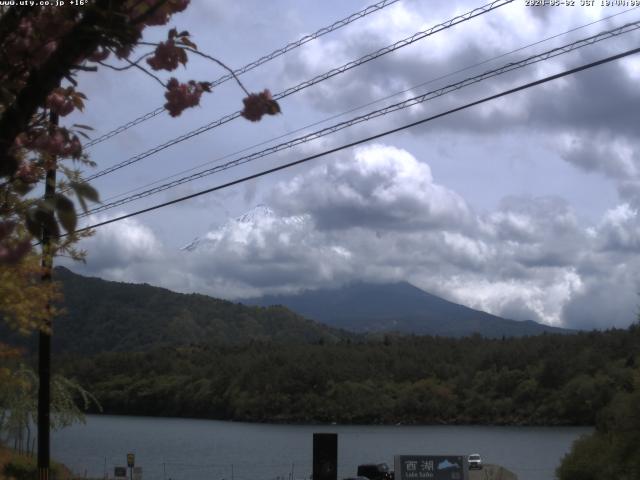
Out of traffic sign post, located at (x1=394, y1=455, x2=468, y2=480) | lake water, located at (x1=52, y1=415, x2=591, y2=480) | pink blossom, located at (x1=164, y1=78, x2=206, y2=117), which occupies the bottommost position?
lake water, located at (x1=52, y1=415, x2=591, y2=480)

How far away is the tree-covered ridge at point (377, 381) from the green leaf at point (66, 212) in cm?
10321

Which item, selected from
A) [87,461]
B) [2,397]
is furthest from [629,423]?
[87,461]

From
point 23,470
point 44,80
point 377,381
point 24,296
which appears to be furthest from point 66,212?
point 377,381

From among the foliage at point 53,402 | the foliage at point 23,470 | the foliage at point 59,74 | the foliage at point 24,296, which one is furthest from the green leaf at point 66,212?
the foliage at point 23,470

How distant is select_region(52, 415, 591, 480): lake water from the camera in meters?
66.6

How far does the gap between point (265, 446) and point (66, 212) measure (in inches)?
3385

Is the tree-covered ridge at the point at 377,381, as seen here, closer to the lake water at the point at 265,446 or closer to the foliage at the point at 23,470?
the lake water at the point at 265,446

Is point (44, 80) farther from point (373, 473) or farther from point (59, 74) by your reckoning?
point (373, 473)

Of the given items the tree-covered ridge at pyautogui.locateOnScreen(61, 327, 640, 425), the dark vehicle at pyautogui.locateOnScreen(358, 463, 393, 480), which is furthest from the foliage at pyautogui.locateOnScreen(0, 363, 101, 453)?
the tree-covered ridge at pyautogui.locateOnScreen(61, 327, 640, 425)

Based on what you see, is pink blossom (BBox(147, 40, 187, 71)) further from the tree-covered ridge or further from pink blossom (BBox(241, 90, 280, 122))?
the tree-covered ridge

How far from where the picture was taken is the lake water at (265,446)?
66562mm

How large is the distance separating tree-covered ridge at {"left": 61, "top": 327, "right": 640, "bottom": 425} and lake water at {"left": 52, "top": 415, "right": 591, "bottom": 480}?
4.89 metres

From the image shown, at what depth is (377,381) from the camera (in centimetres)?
12556

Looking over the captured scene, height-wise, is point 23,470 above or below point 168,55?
below
